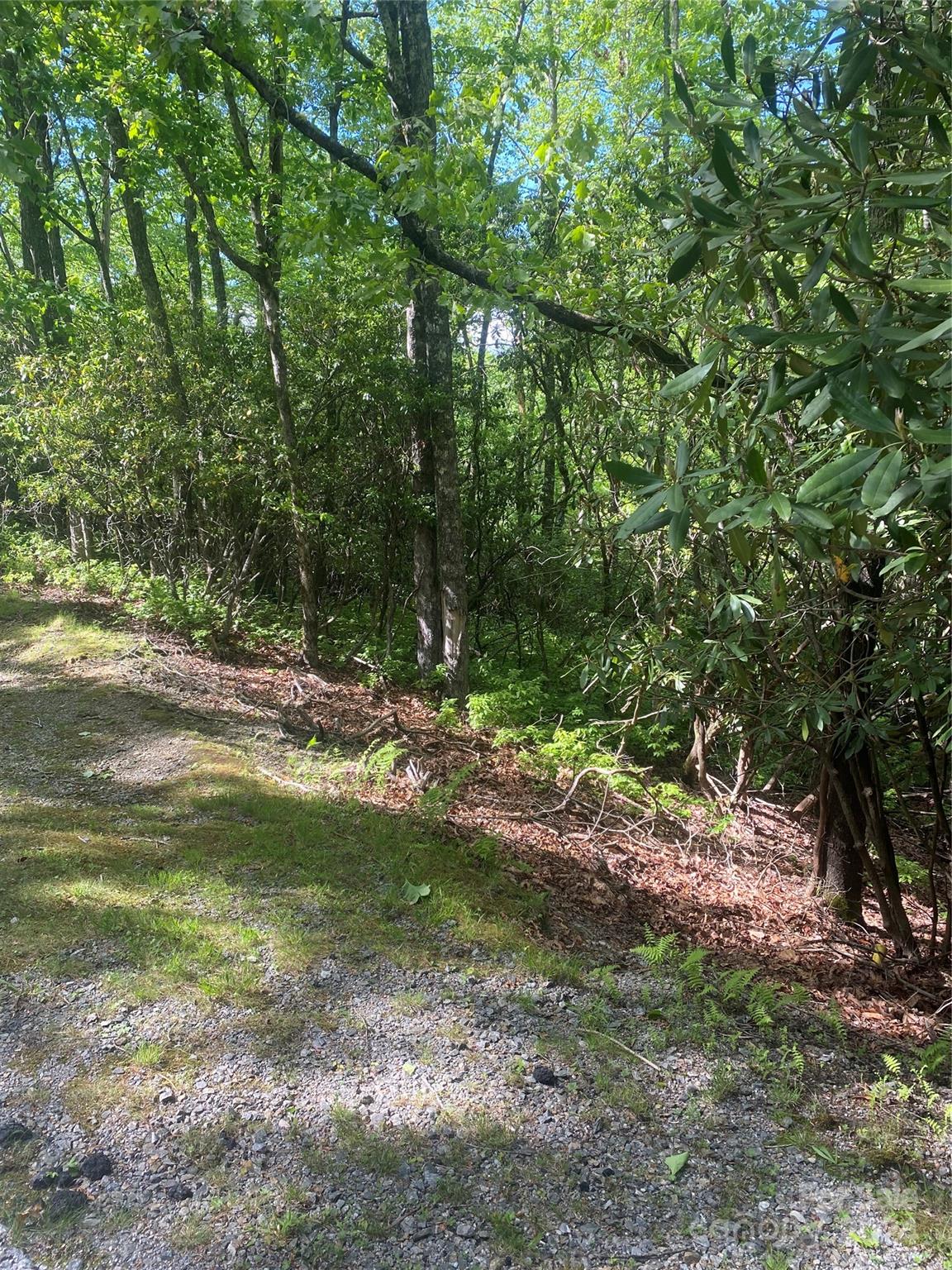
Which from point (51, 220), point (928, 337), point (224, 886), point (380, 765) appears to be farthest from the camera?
point (51, 220)

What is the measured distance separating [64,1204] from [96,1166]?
0.13m

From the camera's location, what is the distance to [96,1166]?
2248mm

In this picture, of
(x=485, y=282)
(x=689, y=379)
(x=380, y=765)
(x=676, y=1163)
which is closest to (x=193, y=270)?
(x=485, y=282)

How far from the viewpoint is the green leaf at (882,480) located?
146cm

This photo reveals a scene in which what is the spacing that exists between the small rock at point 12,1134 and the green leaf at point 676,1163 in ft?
6.82

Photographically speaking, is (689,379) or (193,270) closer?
(689,379)

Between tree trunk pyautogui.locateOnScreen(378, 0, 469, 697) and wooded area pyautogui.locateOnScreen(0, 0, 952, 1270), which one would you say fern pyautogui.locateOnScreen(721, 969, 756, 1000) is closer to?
wooded area pyautogui.locateOnScreen(0, 0, 952, 1270)

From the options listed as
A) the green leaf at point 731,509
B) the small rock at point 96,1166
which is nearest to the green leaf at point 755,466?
the green leaf at point 731,509

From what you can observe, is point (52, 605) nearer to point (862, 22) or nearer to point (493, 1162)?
point (493, 1162)

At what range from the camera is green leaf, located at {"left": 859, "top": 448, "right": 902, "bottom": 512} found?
57.3 inches

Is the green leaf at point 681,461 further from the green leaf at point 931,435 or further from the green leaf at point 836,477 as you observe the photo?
the green leaf at point 931,435

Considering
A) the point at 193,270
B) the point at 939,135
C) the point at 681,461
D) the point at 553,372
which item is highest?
the point at 193,270

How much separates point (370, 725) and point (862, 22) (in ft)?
18.5

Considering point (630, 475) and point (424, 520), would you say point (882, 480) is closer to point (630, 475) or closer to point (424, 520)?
point (630, 475)
